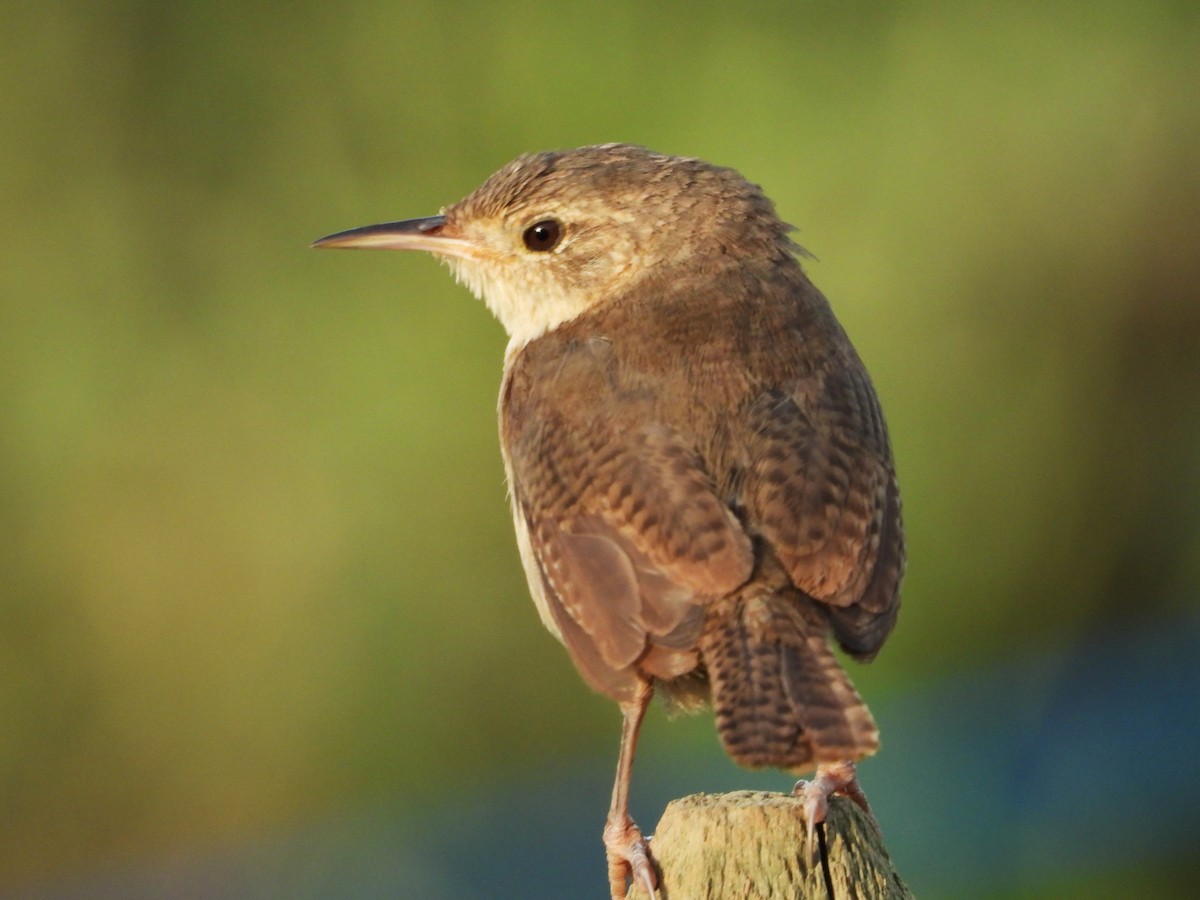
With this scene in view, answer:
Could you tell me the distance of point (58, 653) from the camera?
5.87 metres

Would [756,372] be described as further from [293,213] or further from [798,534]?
[293,213]

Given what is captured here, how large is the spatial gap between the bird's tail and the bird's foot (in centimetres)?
24

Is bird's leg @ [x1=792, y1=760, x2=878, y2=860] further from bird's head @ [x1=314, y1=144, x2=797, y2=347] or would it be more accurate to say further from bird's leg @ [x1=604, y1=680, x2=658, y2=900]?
bird's head @ [x1=314, y1=144, x2=797, y2=347]

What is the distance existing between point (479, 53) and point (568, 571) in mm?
3074

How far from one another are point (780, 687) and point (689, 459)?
582 mm

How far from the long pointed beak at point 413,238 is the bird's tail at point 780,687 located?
158 cm

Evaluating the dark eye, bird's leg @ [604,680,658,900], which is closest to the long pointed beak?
the dark eye

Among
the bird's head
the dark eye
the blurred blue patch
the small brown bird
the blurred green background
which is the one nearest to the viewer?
the small brown bird

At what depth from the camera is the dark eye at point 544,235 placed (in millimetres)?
4324

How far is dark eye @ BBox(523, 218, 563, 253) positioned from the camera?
432 centimetres

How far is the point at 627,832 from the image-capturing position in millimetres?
3168

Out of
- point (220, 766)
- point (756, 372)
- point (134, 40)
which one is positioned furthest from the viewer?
point (134, 40)

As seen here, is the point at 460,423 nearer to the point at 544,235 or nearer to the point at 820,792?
the point at 544,235

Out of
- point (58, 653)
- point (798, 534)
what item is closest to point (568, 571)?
point (798, 534)
